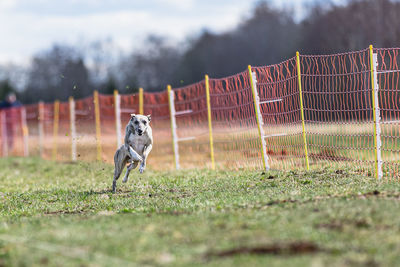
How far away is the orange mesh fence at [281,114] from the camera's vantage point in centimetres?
1280

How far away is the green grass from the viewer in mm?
5617

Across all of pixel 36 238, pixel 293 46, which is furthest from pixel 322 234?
pixel 293 46

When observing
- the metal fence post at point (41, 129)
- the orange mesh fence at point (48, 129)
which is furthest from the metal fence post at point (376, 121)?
the metal fence post at point (41, 129)

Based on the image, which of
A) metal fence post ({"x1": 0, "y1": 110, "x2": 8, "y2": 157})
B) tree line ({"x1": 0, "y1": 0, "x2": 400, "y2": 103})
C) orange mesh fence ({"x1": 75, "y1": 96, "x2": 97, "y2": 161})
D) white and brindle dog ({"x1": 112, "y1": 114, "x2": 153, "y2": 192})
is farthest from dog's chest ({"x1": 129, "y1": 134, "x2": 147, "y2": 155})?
tree line ({"x1": 0, "y1": 0, "x2": 400, "y2": 103})

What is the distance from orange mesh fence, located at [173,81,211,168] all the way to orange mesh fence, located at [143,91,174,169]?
530 mm

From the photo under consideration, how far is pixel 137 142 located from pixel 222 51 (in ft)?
197

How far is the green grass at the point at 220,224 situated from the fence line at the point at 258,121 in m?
1.10

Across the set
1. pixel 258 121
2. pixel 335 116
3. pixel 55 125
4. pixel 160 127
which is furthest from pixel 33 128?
pixel 335 116

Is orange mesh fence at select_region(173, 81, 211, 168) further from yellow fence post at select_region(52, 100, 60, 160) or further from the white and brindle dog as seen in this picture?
yellow fence post at select_region(52, 100, 60, 160)

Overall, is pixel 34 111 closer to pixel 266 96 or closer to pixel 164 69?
pixel 266 96

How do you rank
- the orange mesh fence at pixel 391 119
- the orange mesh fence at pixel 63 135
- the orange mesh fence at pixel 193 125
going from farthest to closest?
1. the orange mesh fence at pixel 63 135
2. the orange mesh fence at pixel 193 125
3. the orange mesh fence at pixel 391 119

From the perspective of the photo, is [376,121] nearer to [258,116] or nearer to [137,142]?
[258,116]

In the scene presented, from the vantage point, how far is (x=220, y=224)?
688 centimetres

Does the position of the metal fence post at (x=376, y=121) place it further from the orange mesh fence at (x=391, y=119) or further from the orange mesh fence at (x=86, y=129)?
the orange mesh fence at (x=86, y=129)
